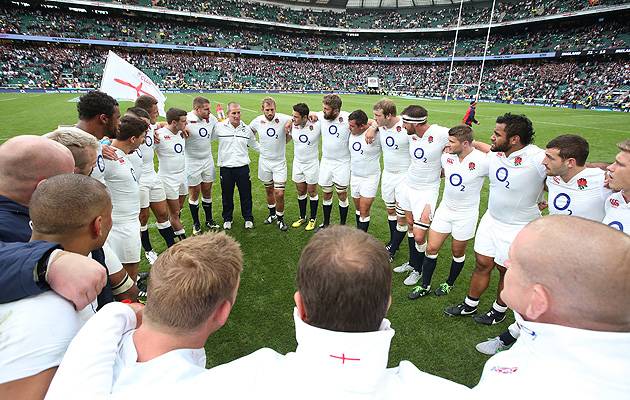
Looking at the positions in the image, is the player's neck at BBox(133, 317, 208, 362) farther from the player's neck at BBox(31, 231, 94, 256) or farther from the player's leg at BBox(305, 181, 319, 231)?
the player's leg at BBox(305, 181, 319, 231)

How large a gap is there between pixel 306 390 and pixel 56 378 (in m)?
0.94

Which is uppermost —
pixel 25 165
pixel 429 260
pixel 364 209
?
pixel 25 165

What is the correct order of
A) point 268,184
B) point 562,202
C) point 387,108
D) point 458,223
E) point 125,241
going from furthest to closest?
point 268,184, point 387,108, point 458,223, point 125,241, point 562,202

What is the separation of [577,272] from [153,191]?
599 cm

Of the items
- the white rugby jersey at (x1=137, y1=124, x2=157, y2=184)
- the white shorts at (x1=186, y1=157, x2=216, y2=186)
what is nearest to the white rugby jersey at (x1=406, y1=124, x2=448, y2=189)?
the white shorts at (x1=186, y1=157, x2=216, y2=186)

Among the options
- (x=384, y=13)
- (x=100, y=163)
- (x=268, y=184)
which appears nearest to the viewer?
(x=100, y=163)

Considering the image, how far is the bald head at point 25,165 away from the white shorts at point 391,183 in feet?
16.0

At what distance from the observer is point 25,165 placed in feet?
6.98

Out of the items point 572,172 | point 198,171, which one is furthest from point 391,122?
point 198,171

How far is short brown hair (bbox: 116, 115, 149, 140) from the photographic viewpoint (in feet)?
14.5

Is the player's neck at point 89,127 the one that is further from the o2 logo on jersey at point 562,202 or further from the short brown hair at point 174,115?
the o2 logo on jersey at point 562,202

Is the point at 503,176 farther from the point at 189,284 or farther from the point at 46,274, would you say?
the point at 46,274

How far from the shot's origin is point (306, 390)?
3.81 feet

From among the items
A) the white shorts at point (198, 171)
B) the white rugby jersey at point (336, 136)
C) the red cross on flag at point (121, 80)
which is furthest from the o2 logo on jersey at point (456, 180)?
the red cross on flag at point (121, 80)
